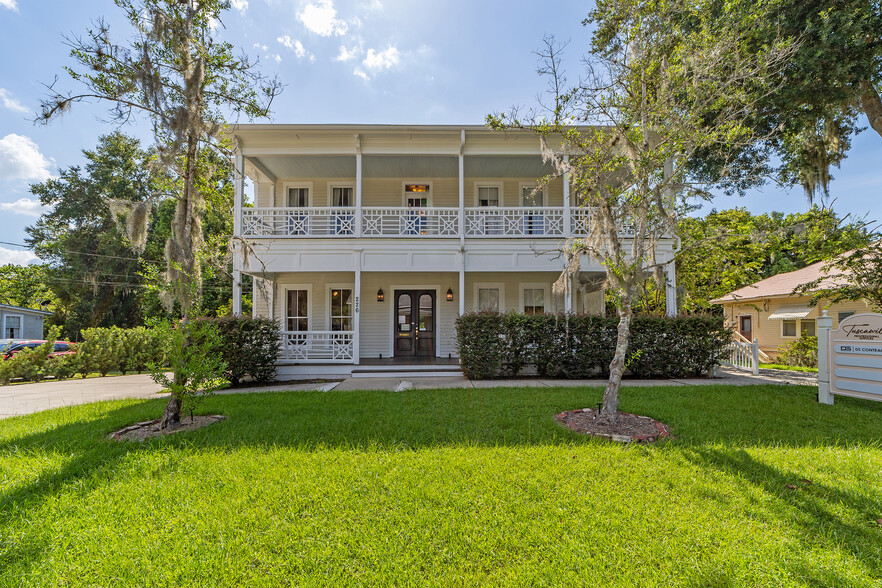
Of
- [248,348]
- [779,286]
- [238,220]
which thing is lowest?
[248,348]

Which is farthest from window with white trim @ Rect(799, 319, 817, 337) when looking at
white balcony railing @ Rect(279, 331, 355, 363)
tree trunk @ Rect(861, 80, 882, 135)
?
white balcony railing @ Rect(279, 331, 355, 363)

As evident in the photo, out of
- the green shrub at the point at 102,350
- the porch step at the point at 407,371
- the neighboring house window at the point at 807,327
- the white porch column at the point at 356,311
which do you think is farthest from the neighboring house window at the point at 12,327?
the neighboring house window at the point at 807,327

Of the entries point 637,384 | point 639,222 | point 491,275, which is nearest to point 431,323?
point 491,275

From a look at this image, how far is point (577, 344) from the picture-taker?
25.4 feet

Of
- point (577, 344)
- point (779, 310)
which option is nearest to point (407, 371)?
point (577, 344)

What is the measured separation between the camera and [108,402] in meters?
6.02

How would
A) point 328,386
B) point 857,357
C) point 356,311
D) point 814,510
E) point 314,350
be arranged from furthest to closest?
point 314,350
point 356,311
point 328,386
point 857,357
point 814,510

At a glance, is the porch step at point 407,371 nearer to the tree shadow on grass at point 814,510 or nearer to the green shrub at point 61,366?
the tree shadow on grass at point 814,510

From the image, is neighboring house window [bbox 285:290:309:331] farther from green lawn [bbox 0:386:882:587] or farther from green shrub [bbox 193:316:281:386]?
Answer: green lawn [bbox 0:386:882:587]

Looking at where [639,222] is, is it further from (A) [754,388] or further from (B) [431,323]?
(B) [431,323]

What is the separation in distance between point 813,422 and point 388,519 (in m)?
5.65

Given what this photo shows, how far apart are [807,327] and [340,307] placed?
731 inches

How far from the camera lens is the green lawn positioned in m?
2.05

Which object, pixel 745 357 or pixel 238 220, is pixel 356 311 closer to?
pixel 238 220
